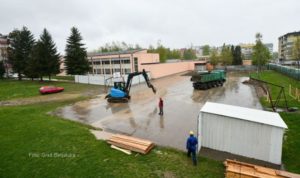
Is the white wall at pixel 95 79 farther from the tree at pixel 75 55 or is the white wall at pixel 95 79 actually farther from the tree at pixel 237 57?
the tree at pixel 237 57

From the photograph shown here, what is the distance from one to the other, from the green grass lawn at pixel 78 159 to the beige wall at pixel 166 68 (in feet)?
99.0

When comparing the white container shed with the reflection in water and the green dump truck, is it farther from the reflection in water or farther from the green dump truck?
the green dump truck

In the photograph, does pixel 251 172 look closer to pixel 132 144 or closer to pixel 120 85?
pixel 132 144

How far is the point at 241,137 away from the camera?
8.84 m

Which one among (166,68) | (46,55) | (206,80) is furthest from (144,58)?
(206,80)

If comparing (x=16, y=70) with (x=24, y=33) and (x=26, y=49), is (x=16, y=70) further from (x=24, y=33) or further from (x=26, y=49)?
(x=24, y=33)

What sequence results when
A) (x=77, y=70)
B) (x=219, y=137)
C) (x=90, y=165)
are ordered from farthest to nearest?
(x=77, y=70), (x=219, y=137), (x=90, y=165)

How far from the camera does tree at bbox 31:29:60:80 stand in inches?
1305

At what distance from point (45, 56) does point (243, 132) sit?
3387 centimetres

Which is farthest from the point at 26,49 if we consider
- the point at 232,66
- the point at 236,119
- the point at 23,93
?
the point at 232,66

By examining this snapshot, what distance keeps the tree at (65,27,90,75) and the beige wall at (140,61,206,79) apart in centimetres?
1166

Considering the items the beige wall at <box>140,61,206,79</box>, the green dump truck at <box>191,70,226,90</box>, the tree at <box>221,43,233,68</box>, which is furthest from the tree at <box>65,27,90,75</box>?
the tree at <box>221,43,233,68</box>

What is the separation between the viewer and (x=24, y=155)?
8.93 metres

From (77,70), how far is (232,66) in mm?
46354
